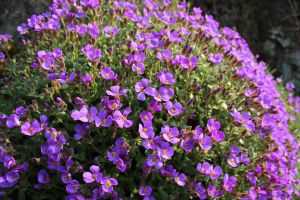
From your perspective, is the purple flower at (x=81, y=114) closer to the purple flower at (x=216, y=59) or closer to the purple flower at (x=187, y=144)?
the purple flower at (x=187, y=144)

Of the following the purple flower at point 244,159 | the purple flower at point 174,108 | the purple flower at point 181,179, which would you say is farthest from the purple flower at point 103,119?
the purple flower at point 244,159

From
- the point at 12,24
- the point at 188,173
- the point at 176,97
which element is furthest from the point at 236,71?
the point at 12,24

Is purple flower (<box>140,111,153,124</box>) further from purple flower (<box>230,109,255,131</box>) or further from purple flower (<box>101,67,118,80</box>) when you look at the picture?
purple flower (<box>230,109,255,131</box>)

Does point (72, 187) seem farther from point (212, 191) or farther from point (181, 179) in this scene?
point (212, 191)

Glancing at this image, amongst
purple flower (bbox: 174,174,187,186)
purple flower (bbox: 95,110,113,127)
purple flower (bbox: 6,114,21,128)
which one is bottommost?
purple flower (bbox: 6,114,21,128)

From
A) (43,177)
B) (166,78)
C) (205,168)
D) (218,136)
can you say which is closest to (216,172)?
(205,168)

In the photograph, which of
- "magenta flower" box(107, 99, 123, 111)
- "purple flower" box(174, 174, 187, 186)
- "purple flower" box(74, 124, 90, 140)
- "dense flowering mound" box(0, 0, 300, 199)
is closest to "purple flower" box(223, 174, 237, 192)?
"dense flowering mound" box(0, 0, 300, 199)
